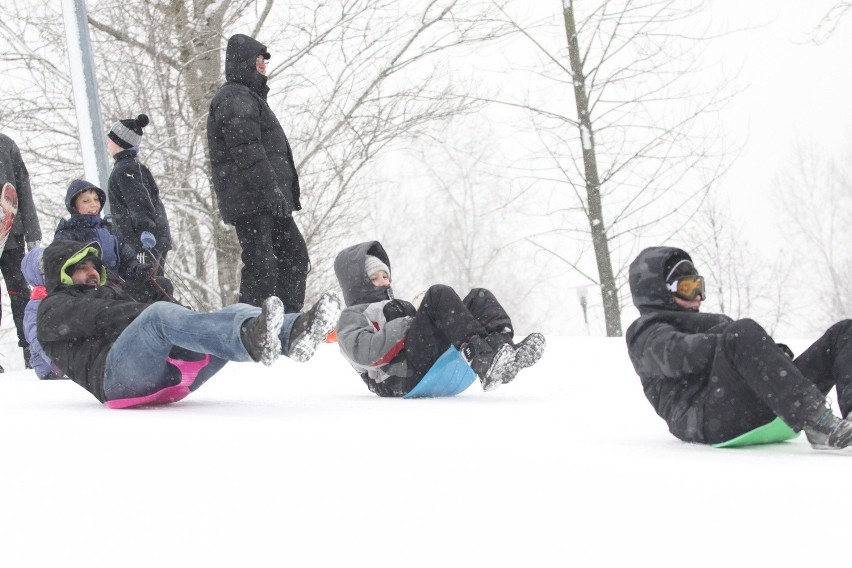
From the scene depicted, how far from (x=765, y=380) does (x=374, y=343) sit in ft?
7.61

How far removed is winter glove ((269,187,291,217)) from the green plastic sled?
4128mm

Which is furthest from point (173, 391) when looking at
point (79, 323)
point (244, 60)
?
point (244, 60)

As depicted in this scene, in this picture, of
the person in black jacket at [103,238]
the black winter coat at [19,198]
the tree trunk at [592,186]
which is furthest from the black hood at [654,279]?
the tree trunk at [592,186]

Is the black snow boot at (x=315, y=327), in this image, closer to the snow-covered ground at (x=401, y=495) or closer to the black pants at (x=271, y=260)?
the snow-covered ground at (x=401, y=495)

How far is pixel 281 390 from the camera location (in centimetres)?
548

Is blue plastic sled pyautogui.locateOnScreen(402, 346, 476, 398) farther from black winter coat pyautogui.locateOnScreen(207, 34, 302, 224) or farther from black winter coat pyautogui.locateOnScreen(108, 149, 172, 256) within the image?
black winter coat pyautogui.locateOnScreen(108, 149, 172, 256)

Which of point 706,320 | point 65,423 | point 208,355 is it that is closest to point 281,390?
point 208,355

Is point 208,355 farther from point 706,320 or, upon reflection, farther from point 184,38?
point 184,38

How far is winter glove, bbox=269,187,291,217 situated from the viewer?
6.80m

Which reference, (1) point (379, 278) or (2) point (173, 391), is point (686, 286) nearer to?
(1) point (379, 278)

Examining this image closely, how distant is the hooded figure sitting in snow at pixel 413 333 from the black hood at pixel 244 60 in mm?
2220

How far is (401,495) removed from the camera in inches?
95.3

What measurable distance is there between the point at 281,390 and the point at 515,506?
3.33 m

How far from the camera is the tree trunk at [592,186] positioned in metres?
11.8
